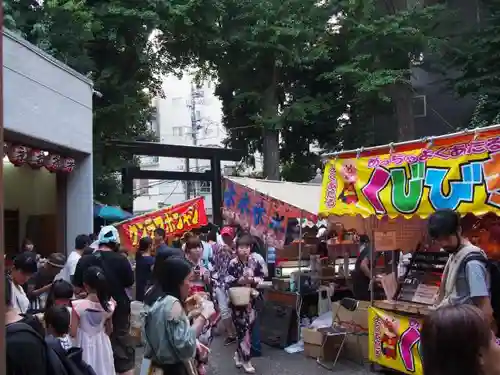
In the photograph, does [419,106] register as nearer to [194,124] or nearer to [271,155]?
[271,155]

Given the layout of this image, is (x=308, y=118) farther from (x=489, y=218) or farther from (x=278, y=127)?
(x=489, y=218)

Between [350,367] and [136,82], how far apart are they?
14.6 metres

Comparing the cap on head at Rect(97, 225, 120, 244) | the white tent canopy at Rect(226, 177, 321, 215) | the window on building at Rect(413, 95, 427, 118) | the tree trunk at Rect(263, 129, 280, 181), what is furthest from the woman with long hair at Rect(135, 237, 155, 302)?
the window on building at Rect(413, 95, 427, 118)

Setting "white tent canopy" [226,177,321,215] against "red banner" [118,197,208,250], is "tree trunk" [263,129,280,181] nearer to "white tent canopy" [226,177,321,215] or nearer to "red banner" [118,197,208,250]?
"red banner" [118,197,208,250]

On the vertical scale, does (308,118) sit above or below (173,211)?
above

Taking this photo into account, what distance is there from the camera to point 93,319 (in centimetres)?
477

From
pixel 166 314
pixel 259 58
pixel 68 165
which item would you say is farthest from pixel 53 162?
pixel 259 58

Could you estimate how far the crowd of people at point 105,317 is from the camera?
2814mm

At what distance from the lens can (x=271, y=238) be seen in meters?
9.79

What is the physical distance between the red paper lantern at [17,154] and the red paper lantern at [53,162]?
1046 mm

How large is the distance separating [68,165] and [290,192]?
5437 millimetres

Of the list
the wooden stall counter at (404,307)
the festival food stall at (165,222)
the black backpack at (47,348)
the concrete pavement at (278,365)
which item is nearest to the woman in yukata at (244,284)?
the concrete pavement at (278,365)

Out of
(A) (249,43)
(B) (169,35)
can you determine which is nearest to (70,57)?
(B) (169,35)

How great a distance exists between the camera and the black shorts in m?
5.79
